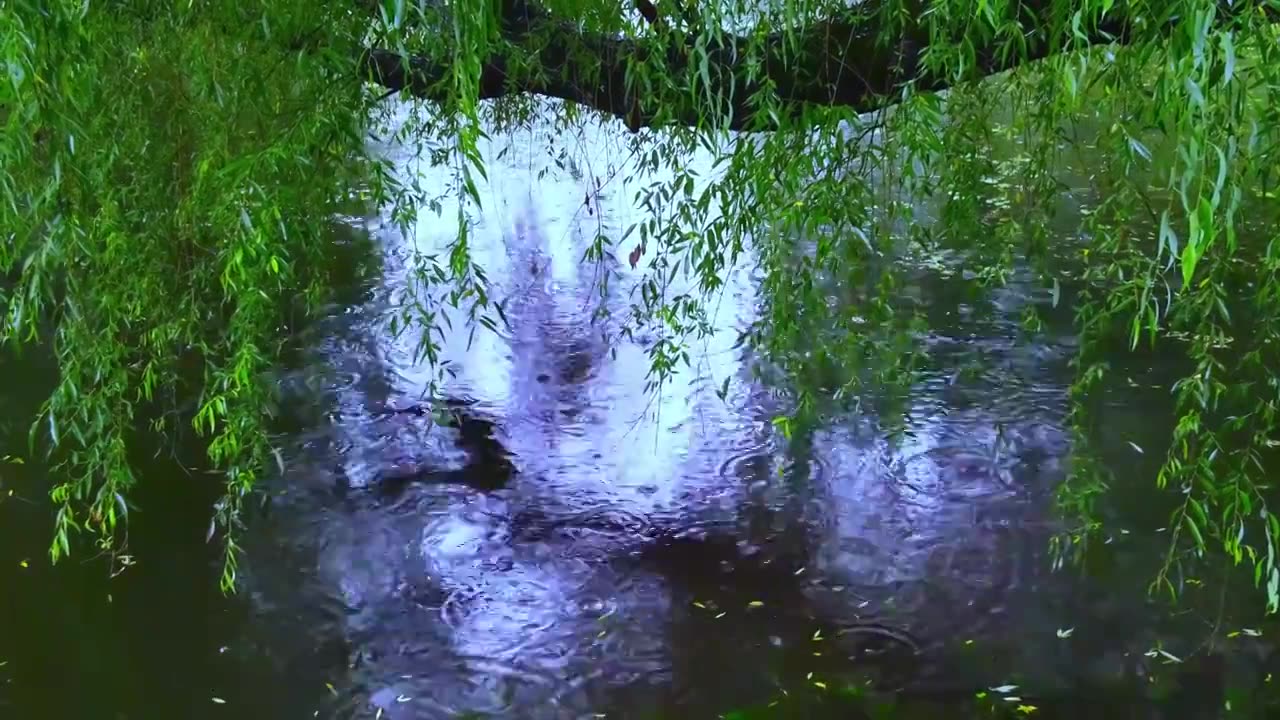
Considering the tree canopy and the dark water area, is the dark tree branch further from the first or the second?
the dark water area

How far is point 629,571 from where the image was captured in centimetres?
297

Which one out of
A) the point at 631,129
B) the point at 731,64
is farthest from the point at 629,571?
the point at 731,64

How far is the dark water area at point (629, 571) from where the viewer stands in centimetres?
250

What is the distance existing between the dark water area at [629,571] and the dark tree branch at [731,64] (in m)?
0.34

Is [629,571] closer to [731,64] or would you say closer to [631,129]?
[631,129]

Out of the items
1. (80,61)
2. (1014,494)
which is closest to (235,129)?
(80,61)

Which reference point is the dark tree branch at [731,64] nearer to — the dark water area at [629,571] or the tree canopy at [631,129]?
the tree canopy at [631,129]

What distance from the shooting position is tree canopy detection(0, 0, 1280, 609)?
54.8 inches

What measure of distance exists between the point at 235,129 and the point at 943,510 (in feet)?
7.62

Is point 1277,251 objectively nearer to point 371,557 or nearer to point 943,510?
point 943,510

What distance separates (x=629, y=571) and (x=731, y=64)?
5.38ft

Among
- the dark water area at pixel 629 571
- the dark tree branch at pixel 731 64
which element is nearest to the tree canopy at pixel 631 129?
the dark tree branch at pixel 731 64

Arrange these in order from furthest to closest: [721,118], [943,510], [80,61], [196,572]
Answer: [943,510]
[196,572]
[721,118]
[80,61]

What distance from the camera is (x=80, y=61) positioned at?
155cm
